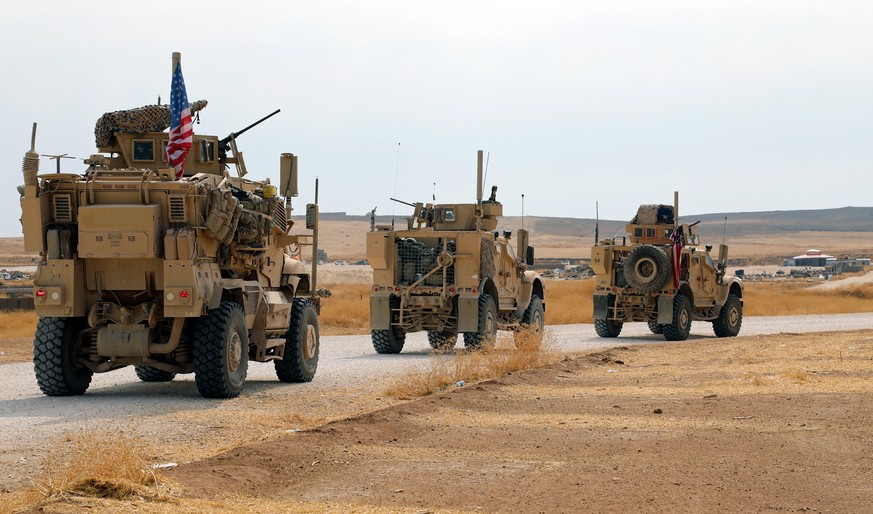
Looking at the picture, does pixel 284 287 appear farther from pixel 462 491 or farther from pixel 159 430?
pixel 462 491

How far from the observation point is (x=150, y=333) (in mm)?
15000

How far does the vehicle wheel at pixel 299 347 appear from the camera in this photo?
17.4 meters

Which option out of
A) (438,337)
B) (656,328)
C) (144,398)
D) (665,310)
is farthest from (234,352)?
(656,328)

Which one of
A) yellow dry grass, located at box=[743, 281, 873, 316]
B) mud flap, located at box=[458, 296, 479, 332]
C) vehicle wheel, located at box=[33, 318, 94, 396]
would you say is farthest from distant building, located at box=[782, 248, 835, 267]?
vehicle wheel, located at box=[33, 318, 94, 396]

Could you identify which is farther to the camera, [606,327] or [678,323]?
[606,327]

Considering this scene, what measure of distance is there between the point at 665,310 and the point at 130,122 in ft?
49.1

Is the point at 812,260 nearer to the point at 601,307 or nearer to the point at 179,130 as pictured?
the point at 601,307

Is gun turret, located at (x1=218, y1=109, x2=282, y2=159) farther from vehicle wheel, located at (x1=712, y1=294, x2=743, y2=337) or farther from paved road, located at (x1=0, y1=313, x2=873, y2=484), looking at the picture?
vehicle wheel, located at (x1=712, y1=294, x2=743, y2=337)

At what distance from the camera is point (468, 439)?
1158 cm

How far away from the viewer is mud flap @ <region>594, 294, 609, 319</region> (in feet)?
96.3

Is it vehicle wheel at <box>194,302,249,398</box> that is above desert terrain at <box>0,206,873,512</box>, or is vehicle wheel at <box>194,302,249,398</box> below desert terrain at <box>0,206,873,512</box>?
above

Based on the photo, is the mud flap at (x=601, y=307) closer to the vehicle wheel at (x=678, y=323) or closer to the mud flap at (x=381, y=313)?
the vehicle wheel at (x=678, y=323)

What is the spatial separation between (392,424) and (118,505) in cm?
451

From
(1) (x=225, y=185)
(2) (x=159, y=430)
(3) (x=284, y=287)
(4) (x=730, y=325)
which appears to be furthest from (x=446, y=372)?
(4) (x=730, y=325)
